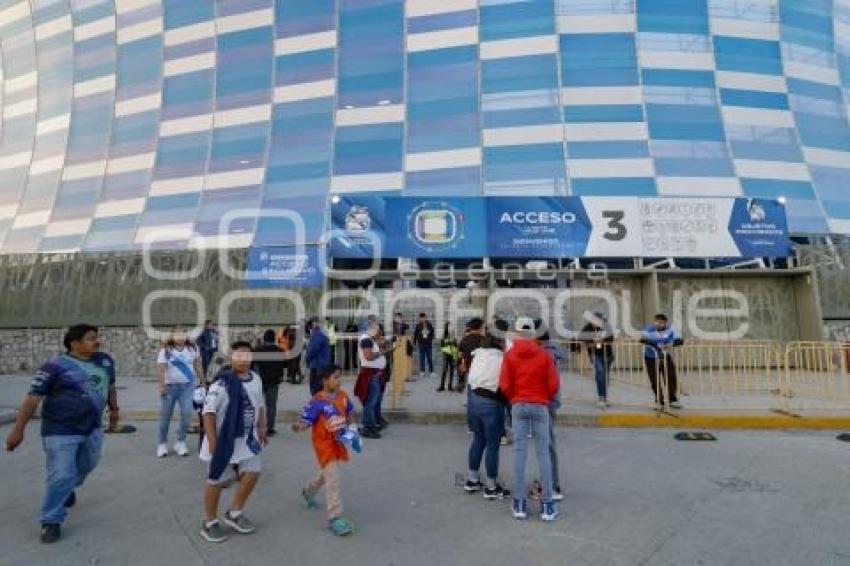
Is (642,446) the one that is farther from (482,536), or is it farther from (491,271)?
(491,271)

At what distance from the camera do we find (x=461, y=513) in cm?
469

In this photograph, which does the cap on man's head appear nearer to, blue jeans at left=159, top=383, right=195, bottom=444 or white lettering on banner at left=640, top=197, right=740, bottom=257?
blue jeans at left=159, top=383, right=195, bottom=444

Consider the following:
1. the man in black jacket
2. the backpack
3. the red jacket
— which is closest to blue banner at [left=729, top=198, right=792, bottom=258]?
the man in black jacket

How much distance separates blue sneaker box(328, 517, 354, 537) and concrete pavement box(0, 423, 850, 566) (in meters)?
0.07

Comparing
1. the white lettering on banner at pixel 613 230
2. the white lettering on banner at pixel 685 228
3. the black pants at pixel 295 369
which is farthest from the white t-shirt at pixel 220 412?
the white lettering on banner at pixel 685 228

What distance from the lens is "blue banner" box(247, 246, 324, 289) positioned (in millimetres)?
16359

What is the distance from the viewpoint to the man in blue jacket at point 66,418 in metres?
4.24

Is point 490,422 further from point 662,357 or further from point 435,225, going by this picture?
point 435,225

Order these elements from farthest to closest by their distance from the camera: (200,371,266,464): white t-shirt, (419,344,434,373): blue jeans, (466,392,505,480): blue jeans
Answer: (419,344,434,373): blue jeans < (466,392,505,480): blue jeans < (200,371,266,464): white t-shirt

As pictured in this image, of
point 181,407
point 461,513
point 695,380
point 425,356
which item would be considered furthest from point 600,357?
point 181,407

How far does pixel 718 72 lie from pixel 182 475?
72.9 ft

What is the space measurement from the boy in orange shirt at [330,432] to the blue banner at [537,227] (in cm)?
1100

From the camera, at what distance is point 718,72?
19656mm

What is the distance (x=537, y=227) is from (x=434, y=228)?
3.09 meters
